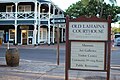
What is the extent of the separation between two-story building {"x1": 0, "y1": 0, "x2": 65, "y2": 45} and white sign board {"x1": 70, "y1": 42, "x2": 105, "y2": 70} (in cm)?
2995

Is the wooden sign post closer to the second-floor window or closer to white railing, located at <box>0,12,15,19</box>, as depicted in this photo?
white railing, located at <box>0,12,15,19</box>

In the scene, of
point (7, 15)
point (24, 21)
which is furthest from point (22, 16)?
point (7, 15)

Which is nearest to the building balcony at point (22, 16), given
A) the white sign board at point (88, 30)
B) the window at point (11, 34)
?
the window at point (11, 34)

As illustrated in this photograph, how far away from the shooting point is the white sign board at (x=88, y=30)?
30.2 ft

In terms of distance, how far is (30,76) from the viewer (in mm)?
12062

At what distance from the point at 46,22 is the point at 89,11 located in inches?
804

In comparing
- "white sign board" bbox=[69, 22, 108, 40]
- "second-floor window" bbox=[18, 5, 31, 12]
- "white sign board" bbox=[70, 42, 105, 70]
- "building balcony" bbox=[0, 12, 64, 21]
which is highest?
"second-floor window" bbox=[18, 5, 31, 12]

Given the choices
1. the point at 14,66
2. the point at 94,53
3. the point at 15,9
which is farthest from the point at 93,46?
the point at 15,9

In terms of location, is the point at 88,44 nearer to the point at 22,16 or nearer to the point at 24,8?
the point at 22,16

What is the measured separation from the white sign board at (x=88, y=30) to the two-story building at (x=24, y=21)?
1178 inches

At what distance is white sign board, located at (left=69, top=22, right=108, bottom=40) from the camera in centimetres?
922

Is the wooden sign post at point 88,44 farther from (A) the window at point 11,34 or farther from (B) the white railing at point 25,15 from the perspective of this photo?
(A) the window at point 11,34

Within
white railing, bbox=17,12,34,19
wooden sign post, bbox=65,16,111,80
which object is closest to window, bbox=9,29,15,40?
white railing, bbox=17,12,34,19

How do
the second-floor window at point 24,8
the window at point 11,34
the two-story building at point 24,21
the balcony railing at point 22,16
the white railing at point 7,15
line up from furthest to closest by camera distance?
the window at point 11,34
the second-floor window at point 24,8
the white railing at point 7,15
the balcony railing at point 22,16
the two-story building at point 24,21
